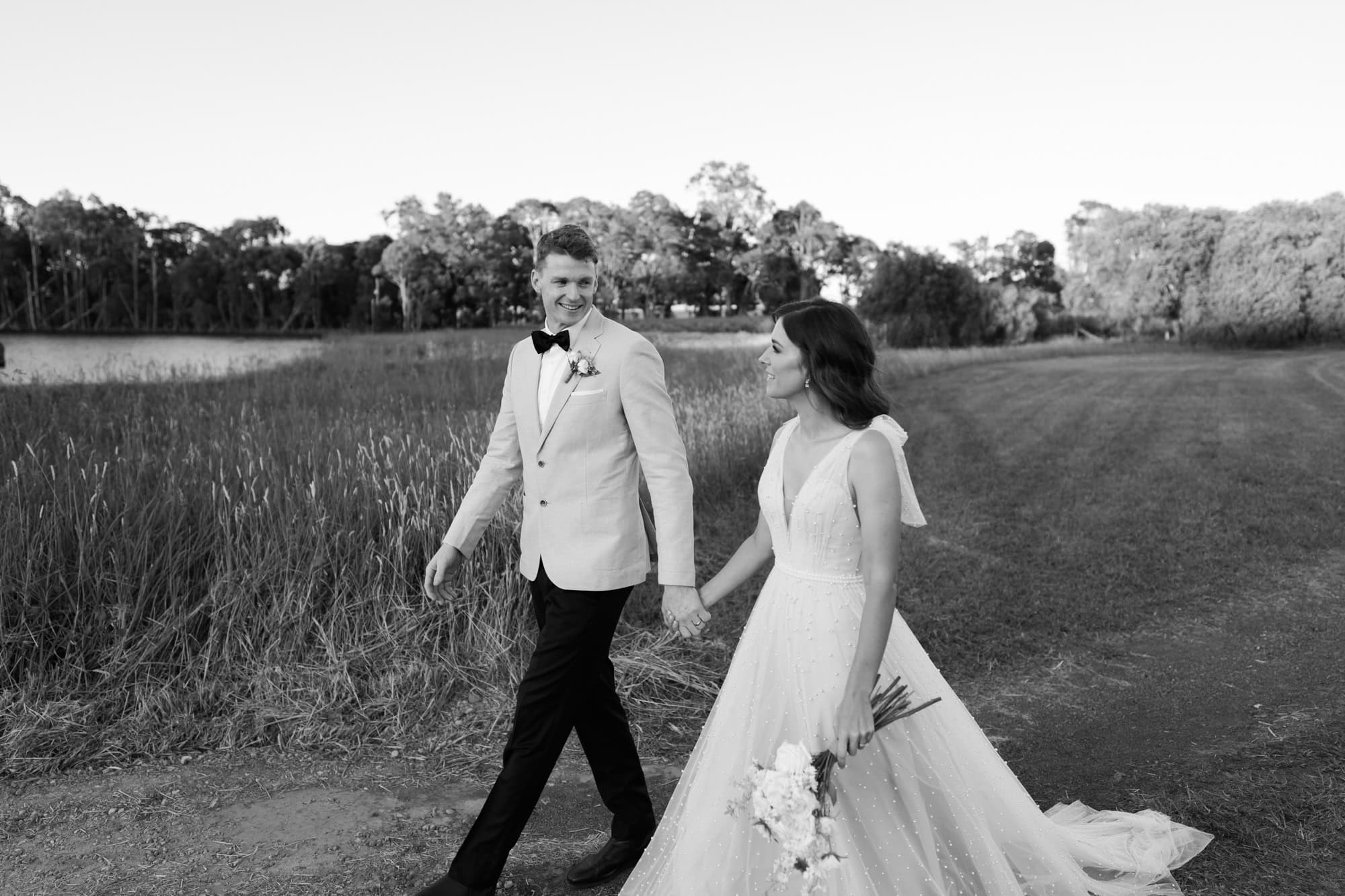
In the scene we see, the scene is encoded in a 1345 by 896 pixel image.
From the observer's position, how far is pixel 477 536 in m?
3.55

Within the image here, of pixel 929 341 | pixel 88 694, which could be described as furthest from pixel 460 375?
pixel 929 341

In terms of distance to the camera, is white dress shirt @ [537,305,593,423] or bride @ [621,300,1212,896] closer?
bride @ [621,300,1212,896]

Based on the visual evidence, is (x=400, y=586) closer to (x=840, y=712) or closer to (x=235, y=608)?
(x=235, y=608)

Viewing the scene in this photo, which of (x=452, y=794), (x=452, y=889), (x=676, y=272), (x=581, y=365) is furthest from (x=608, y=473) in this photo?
(x=676, y=272)

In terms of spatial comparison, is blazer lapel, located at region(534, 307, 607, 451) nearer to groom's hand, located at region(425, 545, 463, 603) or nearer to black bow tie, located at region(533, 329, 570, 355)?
black bow tie, located at region(533, 329, 570, 355)

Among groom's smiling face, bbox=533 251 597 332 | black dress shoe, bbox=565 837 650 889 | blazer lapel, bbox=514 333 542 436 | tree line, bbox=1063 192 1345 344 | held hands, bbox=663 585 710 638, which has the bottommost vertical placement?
black dress shoe, bbox=565 837 650 889

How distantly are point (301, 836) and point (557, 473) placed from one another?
6.05 feet

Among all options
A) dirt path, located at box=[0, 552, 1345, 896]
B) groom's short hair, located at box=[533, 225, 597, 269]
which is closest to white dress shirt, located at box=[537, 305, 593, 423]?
groom's short hair, located at box=[533, 225, 597, 269]

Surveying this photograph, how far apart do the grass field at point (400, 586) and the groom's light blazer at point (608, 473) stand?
5.99 feet

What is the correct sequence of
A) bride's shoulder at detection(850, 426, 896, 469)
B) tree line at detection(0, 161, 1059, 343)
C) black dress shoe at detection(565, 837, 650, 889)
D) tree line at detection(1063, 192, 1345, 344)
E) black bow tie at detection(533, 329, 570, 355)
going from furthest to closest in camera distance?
1. tree line at detection(0, 161, 1059, 343)
2. tree line at detection(1063, 192, 1345, 344)
3. black dress shoe at detection(565, 837, 650, 889)
4. black bow tie at detection(533, 329, 570, 355)
5. bride's shoulder at detection(850, 426, 896, 469)

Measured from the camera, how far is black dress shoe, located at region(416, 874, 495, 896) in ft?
9.98

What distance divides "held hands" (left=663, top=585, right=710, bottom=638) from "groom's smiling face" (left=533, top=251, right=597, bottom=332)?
3.15 feet

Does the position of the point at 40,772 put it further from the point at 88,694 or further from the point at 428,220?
the point at 428,220

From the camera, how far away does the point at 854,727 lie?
2.59 m
